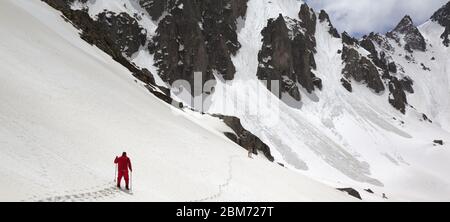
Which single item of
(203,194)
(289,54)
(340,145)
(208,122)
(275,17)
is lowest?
(203,194)

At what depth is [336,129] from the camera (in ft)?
413

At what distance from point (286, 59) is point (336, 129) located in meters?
32.3

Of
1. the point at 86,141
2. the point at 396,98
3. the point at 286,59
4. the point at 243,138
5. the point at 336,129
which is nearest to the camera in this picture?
the point at 86,141

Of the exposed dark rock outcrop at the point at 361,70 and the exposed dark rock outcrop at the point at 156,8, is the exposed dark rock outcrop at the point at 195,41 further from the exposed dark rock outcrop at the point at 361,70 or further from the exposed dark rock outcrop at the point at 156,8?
the exposed dark rock outcrop at the point at 361,70

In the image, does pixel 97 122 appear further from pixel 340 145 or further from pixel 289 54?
pixel 289 54

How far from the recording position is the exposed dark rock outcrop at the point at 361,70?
542ft

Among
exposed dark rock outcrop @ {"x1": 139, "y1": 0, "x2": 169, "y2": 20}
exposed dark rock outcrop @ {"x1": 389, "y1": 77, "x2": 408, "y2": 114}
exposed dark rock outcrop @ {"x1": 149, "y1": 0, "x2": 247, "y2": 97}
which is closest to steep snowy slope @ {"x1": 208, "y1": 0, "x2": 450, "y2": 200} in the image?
exposed dark rock outcrop @ {"x1": 389, "y1": 77, "x2": 408, "y2": 114}

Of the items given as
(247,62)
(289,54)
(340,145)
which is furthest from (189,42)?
(340,145)

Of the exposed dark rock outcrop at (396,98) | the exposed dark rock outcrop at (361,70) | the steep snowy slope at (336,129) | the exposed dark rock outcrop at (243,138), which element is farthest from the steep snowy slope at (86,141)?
the exposed dark rock outcrop at (396,98)

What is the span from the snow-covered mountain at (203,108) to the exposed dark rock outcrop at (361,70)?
414 millimetres

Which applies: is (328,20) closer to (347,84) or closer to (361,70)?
(361,70)

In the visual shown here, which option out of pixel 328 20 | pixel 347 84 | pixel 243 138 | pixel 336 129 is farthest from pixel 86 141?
pixel 328 20
